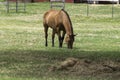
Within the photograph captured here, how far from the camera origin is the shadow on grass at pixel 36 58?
15.6m

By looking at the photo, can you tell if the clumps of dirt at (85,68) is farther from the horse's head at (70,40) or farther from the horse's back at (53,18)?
the horse's back at (53,18)

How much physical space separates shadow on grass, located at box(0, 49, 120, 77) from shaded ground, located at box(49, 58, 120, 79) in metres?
0.43

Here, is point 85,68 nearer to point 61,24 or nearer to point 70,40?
point 70,40

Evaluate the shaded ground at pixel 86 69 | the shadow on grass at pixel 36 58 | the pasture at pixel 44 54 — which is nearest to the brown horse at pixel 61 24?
the pasture at pixel 44 54

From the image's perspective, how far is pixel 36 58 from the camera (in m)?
18.9

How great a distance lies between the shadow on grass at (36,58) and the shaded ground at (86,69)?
1.43 ft

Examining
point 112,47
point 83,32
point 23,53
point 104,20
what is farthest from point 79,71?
point 104,20

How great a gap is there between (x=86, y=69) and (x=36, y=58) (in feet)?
12.2

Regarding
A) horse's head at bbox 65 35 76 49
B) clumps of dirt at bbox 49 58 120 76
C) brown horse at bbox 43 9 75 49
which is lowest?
horse's head at bbox 65 35 76 49

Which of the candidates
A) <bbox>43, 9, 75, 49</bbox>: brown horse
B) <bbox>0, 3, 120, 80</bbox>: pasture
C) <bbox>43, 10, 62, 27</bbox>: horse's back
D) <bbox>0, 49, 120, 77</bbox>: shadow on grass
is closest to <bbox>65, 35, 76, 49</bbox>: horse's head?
<bbox>43, 9, 75, 49</bbox>: brown horse

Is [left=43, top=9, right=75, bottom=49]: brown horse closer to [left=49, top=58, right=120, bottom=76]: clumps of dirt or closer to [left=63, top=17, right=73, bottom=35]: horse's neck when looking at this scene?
[left=63, top=17, right=73, bottom=35]: horse's neck

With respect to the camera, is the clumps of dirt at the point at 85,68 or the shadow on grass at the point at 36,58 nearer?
the clumps of dirt at the point at 85,68

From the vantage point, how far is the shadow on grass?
1563cm

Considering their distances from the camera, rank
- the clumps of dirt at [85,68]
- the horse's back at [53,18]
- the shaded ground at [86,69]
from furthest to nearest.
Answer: the horse's back at [53,18] < the clumps of dirt at [85,68] < the shaded ground at [86,69]
